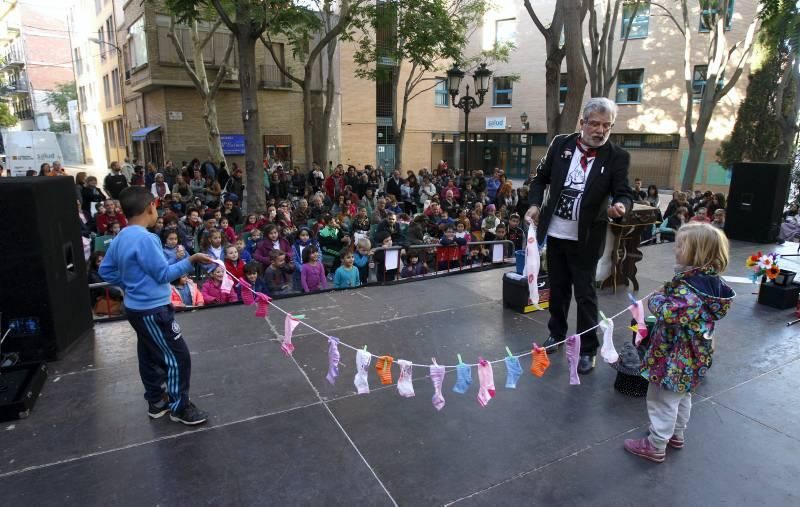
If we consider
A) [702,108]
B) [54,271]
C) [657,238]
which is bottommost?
[657,238]

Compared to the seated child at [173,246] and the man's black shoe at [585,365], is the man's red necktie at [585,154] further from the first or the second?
the seated child at [173,246]

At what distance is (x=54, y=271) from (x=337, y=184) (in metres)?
13.1

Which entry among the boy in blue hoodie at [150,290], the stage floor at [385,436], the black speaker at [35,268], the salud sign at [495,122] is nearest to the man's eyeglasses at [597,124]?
the stage floor at [385,436]

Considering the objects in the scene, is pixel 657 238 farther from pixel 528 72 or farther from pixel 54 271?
pixel 528 72

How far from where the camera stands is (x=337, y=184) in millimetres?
17109

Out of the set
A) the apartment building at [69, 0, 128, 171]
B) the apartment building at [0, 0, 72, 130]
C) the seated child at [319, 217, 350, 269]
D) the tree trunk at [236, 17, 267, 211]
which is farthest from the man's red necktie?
the apartment building at [0, 0, 72, 130]

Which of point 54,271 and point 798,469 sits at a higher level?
point 54,271

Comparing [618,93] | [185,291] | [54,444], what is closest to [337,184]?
[185,291]

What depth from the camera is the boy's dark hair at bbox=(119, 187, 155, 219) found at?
305 centimetres

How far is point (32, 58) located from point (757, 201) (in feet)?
245

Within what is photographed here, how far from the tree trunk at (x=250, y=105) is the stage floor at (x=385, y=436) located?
809cm

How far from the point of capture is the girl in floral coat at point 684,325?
2.72 metres

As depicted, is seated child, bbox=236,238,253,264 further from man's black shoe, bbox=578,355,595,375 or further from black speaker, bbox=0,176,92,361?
man's black shoe, bbox=578,355,595,375

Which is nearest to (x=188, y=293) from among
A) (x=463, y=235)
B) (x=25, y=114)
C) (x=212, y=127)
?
(x=463, y=235)
